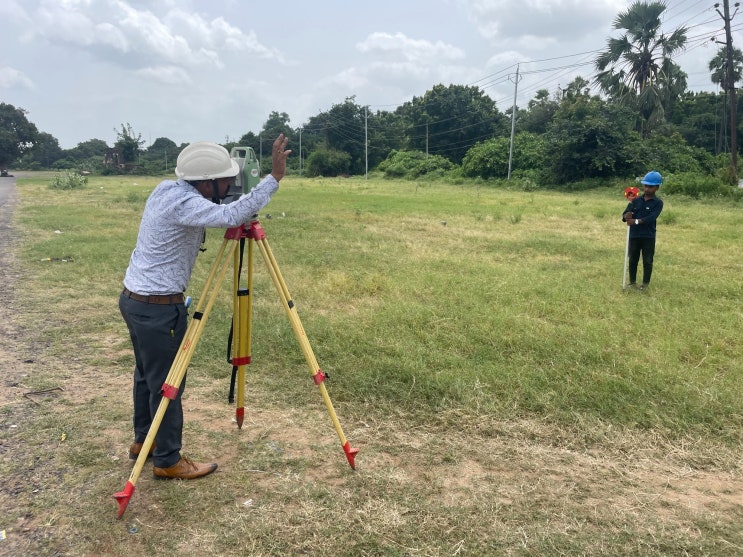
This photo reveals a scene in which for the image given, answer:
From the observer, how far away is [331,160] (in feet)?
184

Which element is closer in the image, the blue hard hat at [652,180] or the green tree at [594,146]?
the blue hard hat at [652,180]

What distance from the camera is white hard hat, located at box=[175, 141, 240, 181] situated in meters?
2.77

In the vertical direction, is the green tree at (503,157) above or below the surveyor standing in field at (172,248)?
above

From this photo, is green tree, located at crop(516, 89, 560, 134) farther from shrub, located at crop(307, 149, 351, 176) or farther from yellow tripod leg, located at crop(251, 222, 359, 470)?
yellow tripod leg, located at crop(251, 222, 359, 470)

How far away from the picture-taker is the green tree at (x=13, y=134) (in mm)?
53906

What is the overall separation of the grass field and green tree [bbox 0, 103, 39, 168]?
5784cm

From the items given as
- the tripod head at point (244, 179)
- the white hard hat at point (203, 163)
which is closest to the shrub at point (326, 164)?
the tripod head at point (244, 179)

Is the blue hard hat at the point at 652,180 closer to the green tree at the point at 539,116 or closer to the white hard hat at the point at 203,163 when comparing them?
the white hard hat at the point at 203,163

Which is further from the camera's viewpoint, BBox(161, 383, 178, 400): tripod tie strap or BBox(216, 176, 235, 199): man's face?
BBox(216, 176, 235, 199): man's face

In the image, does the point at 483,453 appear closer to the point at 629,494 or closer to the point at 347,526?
the point at 629,494

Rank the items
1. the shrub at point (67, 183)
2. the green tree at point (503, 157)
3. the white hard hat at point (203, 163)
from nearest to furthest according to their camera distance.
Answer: the white hard hat at point (203, 163), the shrub at point (67, 183), the green tree at point (503, 157)

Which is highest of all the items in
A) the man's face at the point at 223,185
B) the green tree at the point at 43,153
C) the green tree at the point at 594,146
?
the green tree at the point at 43,153

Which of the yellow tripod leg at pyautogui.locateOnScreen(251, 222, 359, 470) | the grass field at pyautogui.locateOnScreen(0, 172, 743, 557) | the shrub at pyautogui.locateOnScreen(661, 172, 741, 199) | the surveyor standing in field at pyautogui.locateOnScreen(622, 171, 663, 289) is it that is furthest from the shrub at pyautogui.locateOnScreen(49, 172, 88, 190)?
the yellow tripod leg at pyautogui.locateOnScreen(251, 222, 359, 470)

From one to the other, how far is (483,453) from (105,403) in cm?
276
